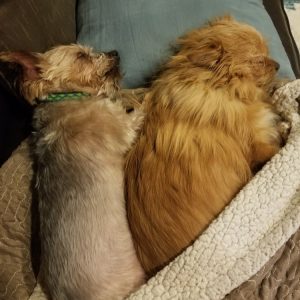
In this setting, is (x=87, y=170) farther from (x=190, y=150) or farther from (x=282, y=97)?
(x=282, y=97)

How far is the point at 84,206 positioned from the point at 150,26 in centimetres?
91

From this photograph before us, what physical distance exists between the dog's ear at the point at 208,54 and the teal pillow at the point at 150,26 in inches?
10.7

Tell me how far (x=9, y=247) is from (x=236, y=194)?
2.97ft

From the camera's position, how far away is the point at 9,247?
189 cm

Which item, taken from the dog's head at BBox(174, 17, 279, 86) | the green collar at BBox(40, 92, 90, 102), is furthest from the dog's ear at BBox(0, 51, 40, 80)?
the dog's head at BBox(174, 17, 279, 86)

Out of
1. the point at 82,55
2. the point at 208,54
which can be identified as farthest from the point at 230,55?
the point at 82,55

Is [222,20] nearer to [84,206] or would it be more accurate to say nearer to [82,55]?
[82,55]

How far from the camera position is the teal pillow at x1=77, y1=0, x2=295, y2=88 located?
2.15m

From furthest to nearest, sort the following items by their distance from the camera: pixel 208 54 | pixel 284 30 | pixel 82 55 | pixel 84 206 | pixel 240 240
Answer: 1. pixel 284 30
2. pixel 82 55
3. pixel 208 54
4. pixel 84 206
5. pixel 240 240

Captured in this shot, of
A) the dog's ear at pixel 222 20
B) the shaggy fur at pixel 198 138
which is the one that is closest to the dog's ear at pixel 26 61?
the shaggy fur at pixel 198 138

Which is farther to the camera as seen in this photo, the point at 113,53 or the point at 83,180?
the point at 113,53

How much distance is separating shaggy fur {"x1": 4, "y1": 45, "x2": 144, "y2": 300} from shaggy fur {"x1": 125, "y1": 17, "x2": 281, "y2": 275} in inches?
2.9

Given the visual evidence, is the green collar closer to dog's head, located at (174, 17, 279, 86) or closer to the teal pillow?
the teal pillow

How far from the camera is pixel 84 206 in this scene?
175cm
